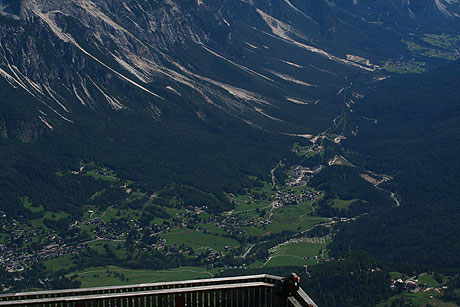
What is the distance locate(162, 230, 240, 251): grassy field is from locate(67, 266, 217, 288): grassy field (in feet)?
52.9

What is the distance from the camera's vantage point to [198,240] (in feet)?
561

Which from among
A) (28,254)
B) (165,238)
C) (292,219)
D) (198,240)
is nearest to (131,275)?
(28,254)

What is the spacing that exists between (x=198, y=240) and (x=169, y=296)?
141 metres

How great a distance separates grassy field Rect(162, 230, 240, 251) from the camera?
168m

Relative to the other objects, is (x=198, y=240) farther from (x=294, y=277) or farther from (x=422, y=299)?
(x=294, y=277)

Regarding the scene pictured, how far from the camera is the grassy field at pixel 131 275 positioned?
463 ft

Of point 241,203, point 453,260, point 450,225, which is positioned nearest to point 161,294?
point 453,260

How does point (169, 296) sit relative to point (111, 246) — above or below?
above

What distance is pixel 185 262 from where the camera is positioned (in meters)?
157

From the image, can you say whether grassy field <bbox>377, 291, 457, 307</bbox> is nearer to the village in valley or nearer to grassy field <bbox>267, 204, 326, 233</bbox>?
the village in valley

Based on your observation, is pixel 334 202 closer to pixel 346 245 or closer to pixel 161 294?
pixel 346 245

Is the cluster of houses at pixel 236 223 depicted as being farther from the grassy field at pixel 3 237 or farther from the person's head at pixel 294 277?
the person's head at pixel 294 277

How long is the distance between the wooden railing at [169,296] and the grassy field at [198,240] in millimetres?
135439

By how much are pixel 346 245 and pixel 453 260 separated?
27459 mm
